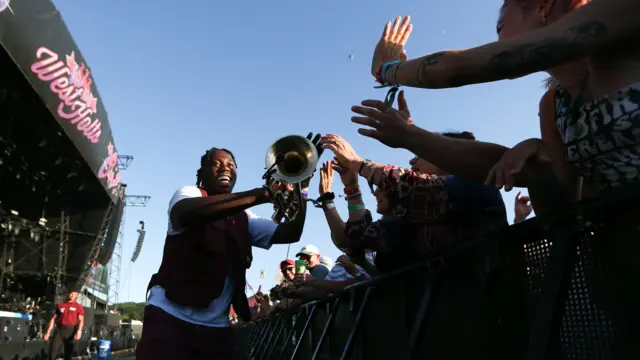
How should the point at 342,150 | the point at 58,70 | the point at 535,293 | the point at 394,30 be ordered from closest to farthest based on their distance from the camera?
the point at 535,293
the point at 394,30
the point at 342,150
the point at 58,70

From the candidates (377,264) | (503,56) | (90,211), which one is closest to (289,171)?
(377,264)

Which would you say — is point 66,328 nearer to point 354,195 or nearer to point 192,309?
point 192,309

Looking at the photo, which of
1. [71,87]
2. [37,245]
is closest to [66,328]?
[71,87]

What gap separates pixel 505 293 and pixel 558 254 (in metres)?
0.32

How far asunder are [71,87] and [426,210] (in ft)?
32.0

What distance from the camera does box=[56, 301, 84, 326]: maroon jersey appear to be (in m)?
10.6

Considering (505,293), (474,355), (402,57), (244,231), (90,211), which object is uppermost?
(90,211)

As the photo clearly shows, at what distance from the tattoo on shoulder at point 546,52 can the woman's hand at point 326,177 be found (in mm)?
2625

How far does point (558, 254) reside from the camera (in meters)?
1.37

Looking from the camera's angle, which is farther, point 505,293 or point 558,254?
point 505,293

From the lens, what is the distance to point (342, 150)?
323 centimetres

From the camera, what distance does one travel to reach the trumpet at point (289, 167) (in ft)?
10.5

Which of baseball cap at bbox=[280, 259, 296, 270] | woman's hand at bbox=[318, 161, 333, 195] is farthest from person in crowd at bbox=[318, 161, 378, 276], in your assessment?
baseball cap at bbox=[280, 259, 296, 270]

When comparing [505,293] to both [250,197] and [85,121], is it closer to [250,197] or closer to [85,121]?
[250,197]
